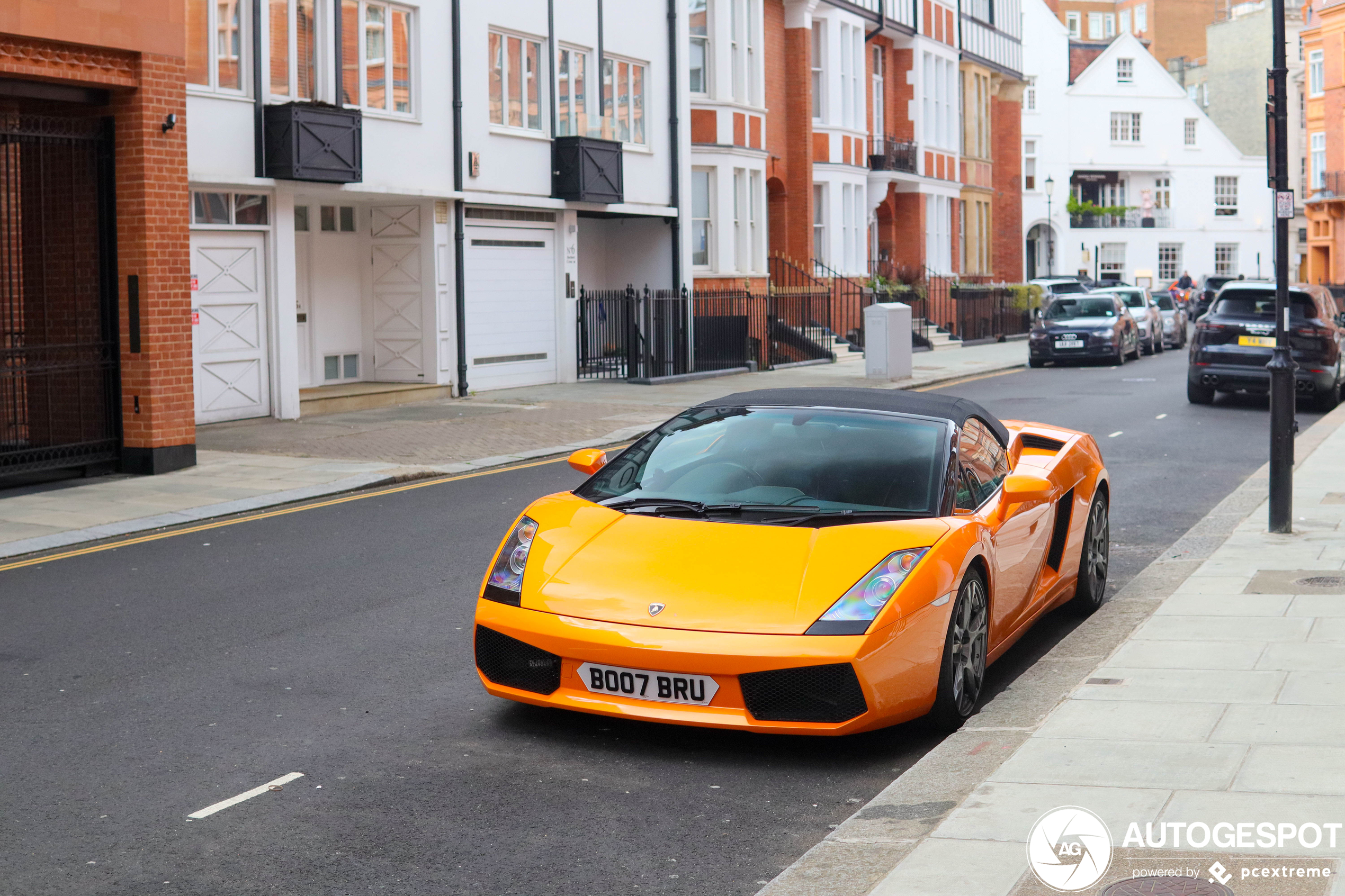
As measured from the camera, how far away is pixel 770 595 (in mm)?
5652

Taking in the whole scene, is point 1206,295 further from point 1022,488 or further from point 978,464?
point 1022,488

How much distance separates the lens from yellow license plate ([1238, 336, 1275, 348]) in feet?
69.6

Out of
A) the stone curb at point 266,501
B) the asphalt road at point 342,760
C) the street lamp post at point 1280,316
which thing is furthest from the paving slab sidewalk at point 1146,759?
the stone curb at point 266,501

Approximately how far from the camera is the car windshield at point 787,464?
6.48 metres

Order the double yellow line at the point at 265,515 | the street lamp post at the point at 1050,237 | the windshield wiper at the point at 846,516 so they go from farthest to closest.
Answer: the street lamp post at the point at 1050,237 < the double yellow line at the point at 265,515 < the windshield wiper at the point at 846,516

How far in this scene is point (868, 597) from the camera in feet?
18.6

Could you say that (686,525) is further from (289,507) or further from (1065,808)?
(289,507)

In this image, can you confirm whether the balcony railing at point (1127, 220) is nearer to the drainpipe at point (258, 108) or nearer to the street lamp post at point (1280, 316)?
the drainpipe at point (258, 108)

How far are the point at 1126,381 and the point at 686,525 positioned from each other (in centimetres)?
2304

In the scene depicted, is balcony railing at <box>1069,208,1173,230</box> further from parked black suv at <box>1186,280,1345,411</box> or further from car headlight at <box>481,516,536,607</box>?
car headlight at <box>481,516,536,607</box>

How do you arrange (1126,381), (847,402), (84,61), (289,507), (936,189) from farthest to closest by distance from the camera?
(936,189), (1126,381), (84,61), (289,507), (847,402)

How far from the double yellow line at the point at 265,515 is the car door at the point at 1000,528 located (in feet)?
21.4

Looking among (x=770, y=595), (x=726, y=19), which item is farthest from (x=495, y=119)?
(x=770, y=595)

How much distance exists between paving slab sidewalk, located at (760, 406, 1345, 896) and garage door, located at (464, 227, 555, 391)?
16.9m
